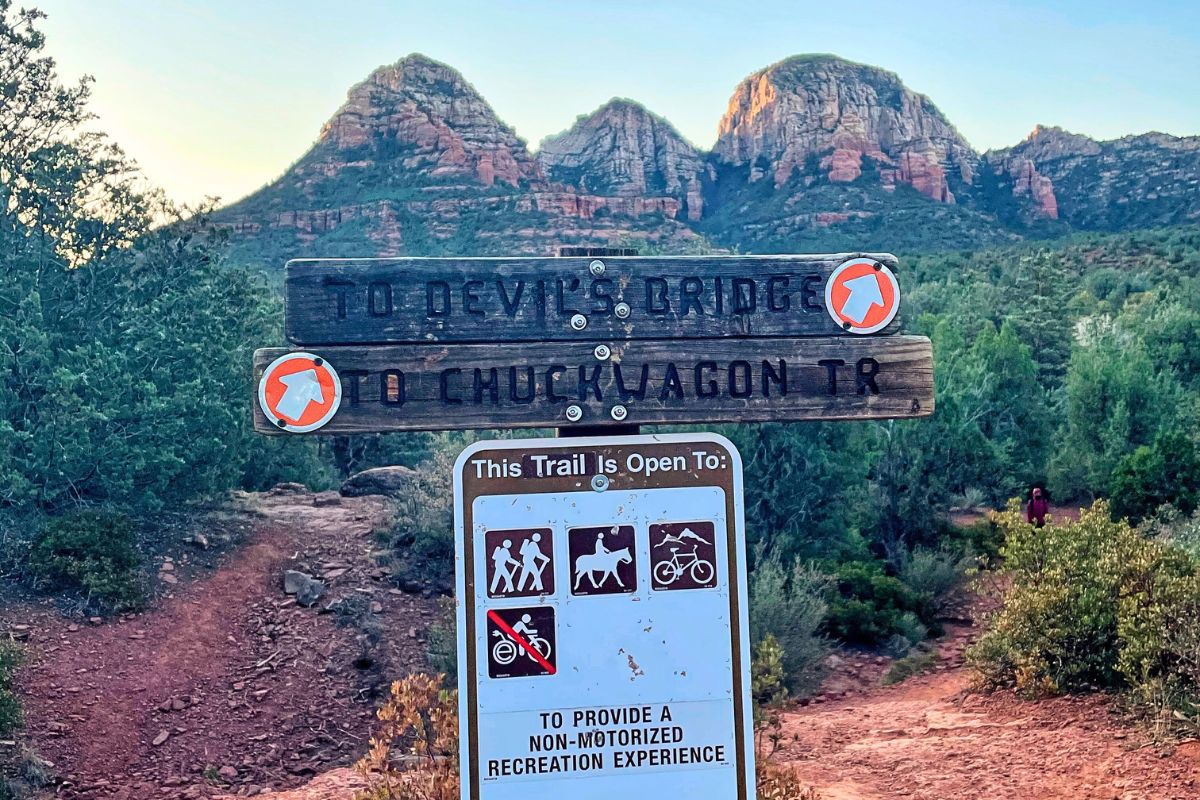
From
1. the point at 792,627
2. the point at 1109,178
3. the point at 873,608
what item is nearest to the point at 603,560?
the point at 792,627

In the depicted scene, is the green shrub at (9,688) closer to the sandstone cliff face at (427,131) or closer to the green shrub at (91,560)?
the green shrub at (91,560)

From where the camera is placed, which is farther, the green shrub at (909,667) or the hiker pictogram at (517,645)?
the green shrub at (909,667)

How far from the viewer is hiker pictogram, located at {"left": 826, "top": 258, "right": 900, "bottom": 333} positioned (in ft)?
8.51

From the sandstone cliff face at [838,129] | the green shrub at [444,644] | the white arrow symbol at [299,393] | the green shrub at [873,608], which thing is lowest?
the green shrub at [873,608]

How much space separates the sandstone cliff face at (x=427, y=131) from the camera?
65.1 m

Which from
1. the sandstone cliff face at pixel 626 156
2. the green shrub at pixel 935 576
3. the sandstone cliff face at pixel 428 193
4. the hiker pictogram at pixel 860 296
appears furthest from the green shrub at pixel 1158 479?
the sandstone cliff face at pixel 626 156

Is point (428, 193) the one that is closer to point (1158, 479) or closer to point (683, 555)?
point (1158, 479)

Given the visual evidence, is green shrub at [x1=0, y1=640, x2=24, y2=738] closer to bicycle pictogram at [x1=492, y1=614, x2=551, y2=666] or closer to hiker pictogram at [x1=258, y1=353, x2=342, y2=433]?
hiker pictogram at [x1=258, y1=353, x2=342, y2=433]

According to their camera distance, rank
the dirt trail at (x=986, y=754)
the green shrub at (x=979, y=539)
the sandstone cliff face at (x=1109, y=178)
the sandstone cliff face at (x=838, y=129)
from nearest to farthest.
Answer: the dirt trail at (x=986, y=754), the green shrub at (x=979, y=539), the sandstone cliff face at (x=1109, y=178), the sandstone cliff face at (x=838, y=129)

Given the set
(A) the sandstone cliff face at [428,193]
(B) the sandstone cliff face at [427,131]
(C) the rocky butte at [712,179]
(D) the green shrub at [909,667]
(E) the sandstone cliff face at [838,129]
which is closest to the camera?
(D) the green shrub at [909,667]

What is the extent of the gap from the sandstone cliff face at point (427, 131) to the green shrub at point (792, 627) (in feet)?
178

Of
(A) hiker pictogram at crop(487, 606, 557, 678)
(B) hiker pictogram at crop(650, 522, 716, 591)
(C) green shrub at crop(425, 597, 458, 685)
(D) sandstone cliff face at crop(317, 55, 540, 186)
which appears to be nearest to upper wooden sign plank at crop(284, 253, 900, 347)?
(B) hiker pictogram at crop(650, 522, 716, 591)

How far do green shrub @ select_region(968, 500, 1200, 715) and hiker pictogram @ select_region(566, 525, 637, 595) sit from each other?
5038mm

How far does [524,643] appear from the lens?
2275 millimetres
